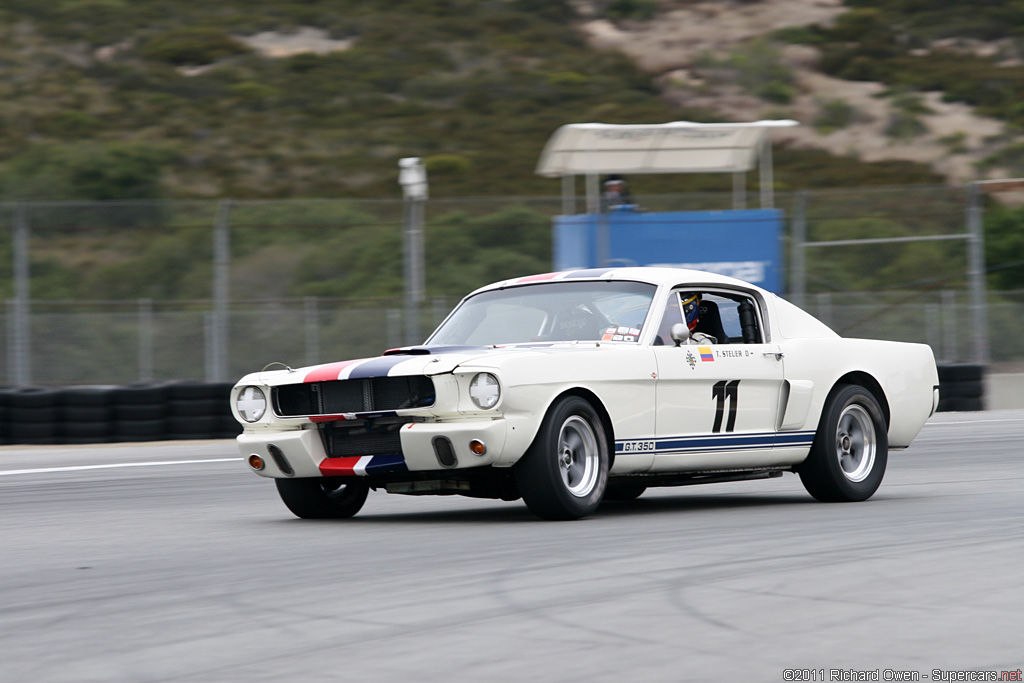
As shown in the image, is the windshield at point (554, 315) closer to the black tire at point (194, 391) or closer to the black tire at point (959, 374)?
the black tire at point (194, 391)

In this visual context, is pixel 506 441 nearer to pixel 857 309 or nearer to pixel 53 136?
pixel 857 309

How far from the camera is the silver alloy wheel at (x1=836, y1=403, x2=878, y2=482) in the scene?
8586 millimetres

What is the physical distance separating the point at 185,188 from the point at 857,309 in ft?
91.9

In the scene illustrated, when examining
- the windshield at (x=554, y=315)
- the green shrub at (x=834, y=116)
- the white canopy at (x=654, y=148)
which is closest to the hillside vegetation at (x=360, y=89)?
the green shrub at (x=834, y=116)

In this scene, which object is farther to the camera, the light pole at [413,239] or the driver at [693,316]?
the light pole at [413,239]

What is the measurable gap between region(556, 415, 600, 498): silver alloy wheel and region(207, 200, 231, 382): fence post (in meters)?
10.2

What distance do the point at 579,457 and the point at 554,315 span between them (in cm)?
108

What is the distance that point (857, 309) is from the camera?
2178 centimetres

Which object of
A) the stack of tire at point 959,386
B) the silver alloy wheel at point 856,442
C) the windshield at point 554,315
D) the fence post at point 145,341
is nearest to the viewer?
the windshield at point 554,315

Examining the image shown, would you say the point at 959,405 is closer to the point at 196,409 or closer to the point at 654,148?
the point at 654,148

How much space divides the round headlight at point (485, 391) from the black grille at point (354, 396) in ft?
0.76

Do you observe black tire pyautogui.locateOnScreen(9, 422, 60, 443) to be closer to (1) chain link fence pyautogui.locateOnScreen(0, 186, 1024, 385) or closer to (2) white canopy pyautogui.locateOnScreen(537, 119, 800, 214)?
(1) chain link fence pyautogui.locateOnScreen(0, 186, 1024, 385)

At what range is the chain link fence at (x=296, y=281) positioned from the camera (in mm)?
18359

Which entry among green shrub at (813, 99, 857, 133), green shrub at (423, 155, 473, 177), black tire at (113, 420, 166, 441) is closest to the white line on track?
black tire at (113, 420, 166, 441)
